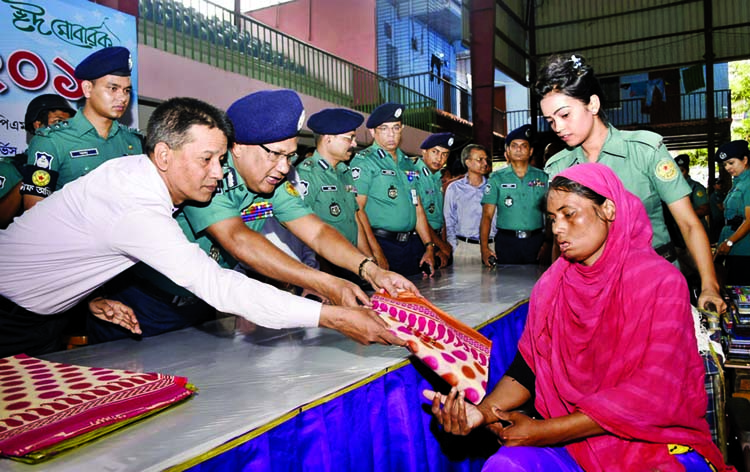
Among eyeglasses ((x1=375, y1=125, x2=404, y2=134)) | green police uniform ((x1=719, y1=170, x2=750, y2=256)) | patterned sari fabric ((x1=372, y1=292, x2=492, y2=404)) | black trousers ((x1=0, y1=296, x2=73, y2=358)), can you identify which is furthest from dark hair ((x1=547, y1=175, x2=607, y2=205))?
green police uniform ((x1=719, y1=170, x2=750, y2=256))

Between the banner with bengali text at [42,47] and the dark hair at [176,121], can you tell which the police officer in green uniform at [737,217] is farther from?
the banner with bengali text at [42,47]

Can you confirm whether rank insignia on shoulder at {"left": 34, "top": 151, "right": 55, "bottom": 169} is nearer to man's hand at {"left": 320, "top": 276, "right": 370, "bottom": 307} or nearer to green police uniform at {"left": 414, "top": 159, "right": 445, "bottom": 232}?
man's hand at {"left": 320, "top": 276, "right": 370, "bottom": 307}

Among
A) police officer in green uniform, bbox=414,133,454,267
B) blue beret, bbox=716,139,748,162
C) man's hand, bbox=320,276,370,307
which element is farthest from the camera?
blue beret, bbox=716,139,748,162

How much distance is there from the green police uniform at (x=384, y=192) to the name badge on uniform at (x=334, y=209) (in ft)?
1.62

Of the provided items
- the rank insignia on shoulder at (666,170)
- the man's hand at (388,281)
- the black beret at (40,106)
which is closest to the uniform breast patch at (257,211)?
the man's hand at (388,281)

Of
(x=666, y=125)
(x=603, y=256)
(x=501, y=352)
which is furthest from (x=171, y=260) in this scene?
(x=666, y=125)

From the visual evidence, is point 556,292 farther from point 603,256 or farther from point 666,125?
point 666,125

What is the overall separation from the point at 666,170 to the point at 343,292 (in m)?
1.18

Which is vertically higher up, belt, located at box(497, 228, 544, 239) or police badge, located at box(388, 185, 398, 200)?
police badge, located at box(388, 185, 398, 200)

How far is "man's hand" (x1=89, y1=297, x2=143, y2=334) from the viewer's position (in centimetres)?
159

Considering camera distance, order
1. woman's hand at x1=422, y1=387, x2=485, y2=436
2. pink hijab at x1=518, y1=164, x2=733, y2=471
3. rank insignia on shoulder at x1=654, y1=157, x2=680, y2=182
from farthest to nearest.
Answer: rank insignia on shoulder at x1=654, y1=157, x2=680, y2=182
woman's hand at x1=422, y1=387, x2=485, y2=436
pink hijab at x1=518, y1=164, x2=733, y2=471

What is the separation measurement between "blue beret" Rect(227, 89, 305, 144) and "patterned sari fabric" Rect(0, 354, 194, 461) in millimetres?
867

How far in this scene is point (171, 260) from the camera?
4.21 ft

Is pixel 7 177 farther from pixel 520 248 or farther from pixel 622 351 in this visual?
pixel 520 248
